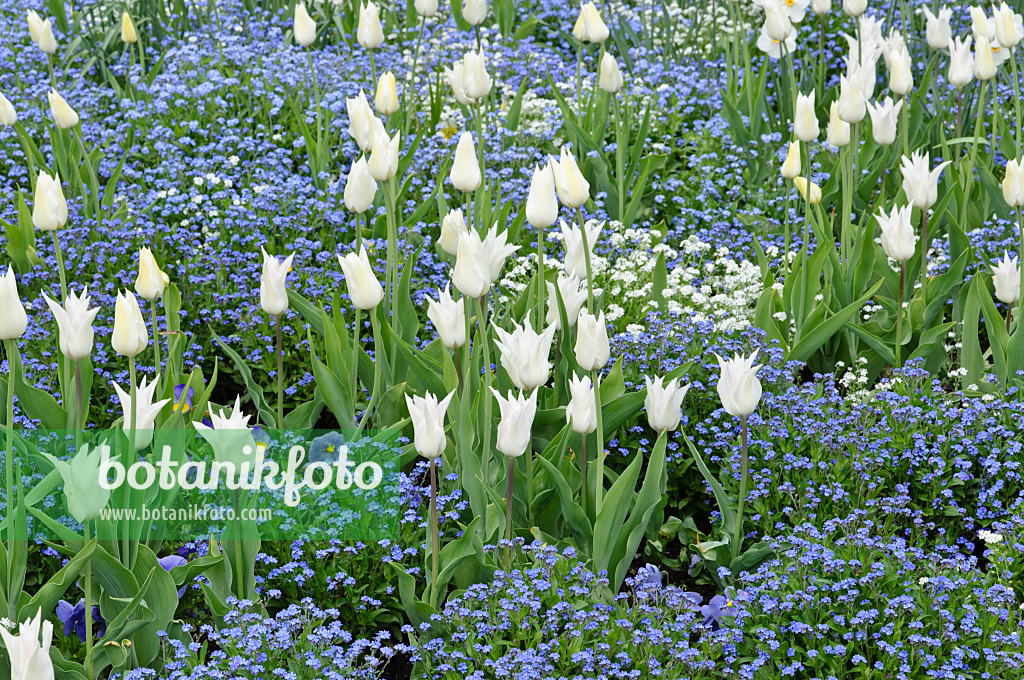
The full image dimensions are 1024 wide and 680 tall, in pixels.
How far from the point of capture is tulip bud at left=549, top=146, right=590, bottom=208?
8.42 feet

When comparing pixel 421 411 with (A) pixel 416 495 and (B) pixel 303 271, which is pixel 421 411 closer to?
(A) pixel 416 495

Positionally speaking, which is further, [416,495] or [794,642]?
[416,495]

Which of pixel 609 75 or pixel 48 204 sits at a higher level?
pixel 609 75

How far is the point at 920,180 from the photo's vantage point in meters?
3.11

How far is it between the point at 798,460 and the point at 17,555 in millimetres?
1820

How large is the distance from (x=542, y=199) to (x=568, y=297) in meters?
0.30

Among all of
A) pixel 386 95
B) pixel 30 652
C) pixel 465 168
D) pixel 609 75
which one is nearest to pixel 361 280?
pixel 465 168

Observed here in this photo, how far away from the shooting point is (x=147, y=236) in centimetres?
375

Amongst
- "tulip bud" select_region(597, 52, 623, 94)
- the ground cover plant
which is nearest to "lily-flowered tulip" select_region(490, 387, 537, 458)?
the ground cover plant

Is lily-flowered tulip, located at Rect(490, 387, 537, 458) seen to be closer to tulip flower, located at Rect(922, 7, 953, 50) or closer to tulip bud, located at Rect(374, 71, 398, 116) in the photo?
tulip bud, located at Rect(374, 71, 398, 116)

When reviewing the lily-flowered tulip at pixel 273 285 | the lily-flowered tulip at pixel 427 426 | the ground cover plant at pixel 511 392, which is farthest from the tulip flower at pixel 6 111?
the lily-flowered tulip at pixel 427 426

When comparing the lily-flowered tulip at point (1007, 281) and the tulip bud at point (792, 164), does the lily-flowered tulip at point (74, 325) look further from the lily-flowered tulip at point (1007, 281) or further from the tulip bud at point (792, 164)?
the lily-flowered tulip at point (1007, 281)

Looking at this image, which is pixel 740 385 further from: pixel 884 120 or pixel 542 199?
pixel 884 120

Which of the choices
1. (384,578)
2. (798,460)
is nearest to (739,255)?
(798,460)
